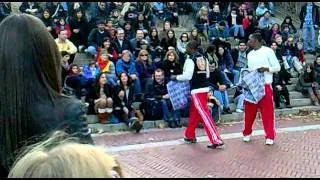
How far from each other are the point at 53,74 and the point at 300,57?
16759 mm

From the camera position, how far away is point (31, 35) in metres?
2.13

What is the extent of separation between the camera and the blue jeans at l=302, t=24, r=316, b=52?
20.2 metres

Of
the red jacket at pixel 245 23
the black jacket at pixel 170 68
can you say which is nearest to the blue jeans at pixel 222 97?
the black jacket at pixel 170 68

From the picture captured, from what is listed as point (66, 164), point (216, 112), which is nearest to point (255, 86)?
point (216, 112)

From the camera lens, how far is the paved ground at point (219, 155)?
813cm

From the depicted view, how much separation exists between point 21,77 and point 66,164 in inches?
28.3

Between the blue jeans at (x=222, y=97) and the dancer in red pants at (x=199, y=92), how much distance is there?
3.94 meters

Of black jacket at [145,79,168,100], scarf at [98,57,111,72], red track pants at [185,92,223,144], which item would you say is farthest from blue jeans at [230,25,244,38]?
red track pants at [185,92,223,144]

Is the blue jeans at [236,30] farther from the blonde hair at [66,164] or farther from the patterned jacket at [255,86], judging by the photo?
the blonde hair at [66,164]

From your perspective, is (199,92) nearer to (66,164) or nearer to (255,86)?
(255,86)

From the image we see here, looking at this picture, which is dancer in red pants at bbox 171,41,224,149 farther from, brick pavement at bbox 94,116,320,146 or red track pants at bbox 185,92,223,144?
brick pavement at bbox 94,116,320,146

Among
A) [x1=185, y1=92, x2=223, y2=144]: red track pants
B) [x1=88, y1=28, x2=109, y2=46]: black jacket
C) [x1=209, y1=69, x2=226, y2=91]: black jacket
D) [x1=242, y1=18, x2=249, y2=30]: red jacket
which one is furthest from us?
[x1=242, y1=18, x2=249, y2=30]: red jacket

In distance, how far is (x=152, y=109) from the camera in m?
12.8

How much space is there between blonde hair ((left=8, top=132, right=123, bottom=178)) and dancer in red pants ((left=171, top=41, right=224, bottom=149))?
814 centimetres
